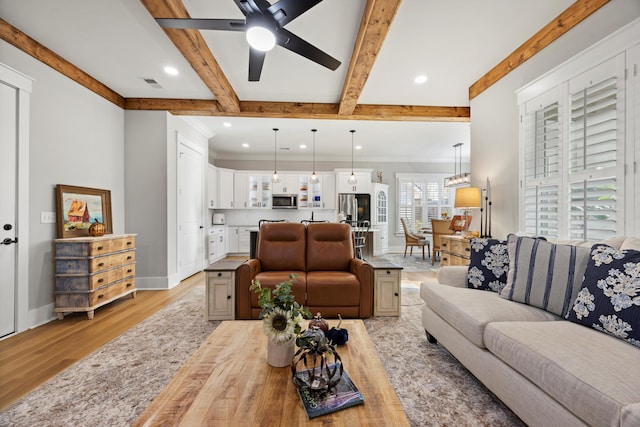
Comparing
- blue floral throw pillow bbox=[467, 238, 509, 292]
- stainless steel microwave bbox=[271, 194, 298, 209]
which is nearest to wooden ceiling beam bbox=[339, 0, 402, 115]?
blue floral throw pillow bbox=[467, 238, 509, 292]

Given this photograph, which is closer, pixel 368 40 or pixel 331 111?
pixel 368 40

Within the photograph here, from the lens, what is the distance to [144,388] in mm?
1739

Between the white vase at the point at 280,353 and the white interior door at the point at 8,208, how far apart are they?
2.84 meters

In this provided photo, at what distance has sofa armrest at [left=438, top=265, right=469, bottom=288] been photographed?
2.36 meters

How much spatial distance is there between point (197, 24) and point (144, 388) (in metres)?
2.43

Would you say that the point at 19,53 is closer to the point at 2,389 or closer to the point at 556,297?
the point at 2,389

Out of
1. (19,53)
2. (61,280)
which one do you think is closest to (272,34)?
(19,53)

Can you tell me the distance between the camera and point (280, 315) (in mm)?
1265

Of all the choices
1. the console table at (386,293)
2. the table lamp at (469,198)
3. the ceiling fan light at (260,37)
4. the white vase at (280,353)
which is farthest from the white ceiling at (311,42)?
the white vase at (280,353)

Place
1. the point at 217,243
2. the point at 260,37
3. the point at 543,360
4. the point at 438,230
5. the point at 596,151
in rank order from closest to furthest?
the point at 543,360 → the point at 260,37 → the point at 596,151 → the point at 438,230 → the point at 217,243

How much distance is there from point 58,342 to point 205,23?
9.44ft

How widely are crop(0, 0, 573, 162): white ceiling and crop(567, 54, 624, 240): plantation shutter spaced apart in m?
0.80

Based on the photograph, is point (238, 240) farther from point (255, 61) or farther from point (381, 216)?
point (255, 61)

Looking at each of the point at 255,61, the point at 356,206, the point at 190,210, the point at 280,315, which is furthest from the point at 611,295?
the point at 356,206
